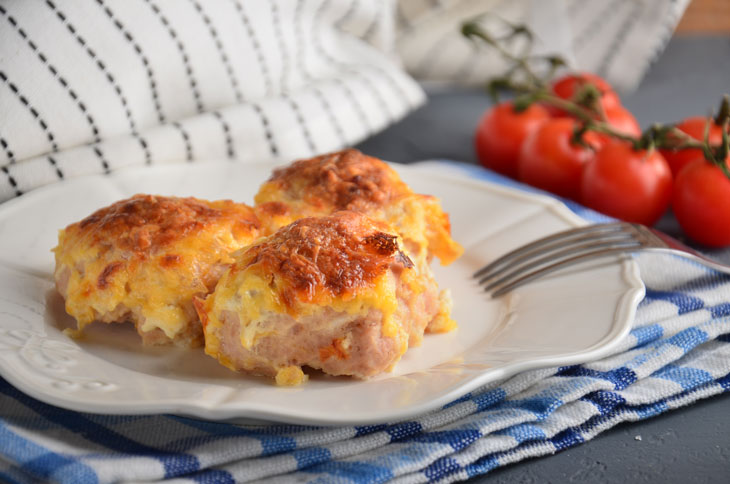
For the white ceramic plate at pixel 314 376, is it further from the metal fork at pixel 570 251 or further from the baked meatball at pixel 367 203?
the baked meatball at pixel 367 203

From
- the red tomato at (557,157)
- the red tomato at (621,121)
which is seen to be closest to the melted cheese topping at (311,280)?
the red tomato at (557,157)

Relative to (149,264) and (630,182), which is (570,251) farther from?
(149,264)

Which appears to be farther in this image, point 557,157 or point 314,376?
point 557,157

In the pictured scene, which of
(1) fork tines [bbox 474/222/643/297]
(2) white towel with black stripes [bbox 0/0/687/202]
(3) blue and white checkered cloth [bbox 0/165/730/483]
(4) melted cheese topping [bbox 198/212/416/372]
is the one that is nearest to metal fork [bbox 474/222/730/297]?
(1) fork tines [bbox 474/222/643/297]

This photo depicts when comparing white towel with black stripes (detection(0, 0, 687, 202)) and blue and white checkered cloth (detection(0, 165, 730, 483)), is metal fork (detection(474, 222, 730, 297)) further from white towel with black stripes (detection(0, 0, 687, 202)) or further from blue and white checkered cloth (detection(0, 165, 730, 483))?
white towel with black stripes (detection(0, 0, 687, 202))

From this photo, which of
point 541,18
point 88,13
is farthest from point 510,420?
point 541,18

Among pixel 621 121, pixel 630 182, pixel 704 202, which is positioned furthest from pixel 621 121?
pixel 704 202

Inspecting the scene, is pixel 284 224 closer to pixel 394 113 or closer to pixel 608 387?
pixel 608 387
